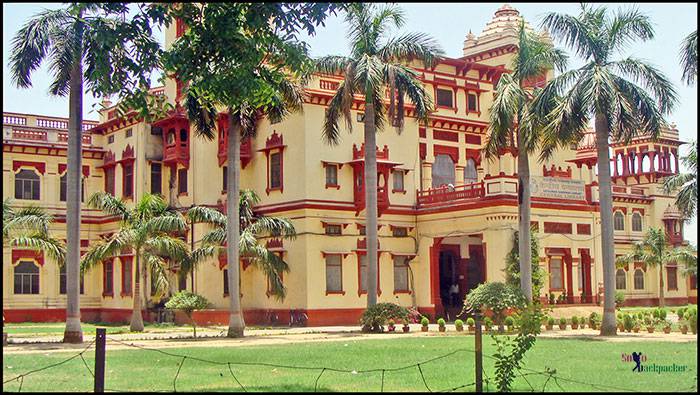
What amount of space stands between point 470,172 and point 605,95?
1812cm

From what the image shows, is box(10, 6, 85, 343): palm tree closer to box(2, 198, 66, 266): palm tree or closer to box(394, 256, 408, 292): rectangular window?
box(2, 198, 66, 266): palm tree

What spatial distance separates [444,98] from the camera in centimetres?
4438

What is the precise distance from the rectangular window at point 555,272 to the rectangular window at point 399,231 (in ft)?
22.8

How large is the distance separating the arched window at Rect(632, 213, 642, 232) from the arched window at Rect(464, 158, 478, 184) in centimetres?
1804

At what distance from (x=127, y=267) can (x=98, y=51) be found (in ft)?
100.0

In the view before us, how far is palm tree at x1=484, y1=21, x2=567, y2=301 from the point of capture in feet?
101

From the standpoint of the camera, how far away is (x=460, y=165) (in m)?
44.8

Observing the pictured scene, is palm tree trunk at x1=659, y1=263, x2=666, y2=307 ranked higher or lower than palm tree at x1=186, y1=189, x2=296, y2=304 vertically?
lower

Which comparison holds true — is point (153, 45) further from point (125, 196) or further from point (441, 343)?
point (125, 196)

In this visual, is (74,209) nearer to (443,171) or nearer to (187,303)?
(187,303)

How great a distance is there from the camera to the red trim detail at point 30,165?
1788 inches

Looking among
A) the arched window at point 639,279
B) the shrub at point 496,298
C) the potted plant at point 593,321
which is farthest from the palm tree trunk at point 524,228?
the arched window at point 639,279

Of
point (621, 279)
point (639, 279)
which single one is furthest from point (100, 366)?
point (639, 279)

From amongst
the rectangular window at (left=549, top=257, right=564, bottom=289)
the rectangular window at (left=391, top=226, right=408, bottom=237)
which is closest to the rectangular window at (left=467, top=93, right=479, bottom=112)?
the rectangular window at (left=391, top=226, right=408, bottom=237)
